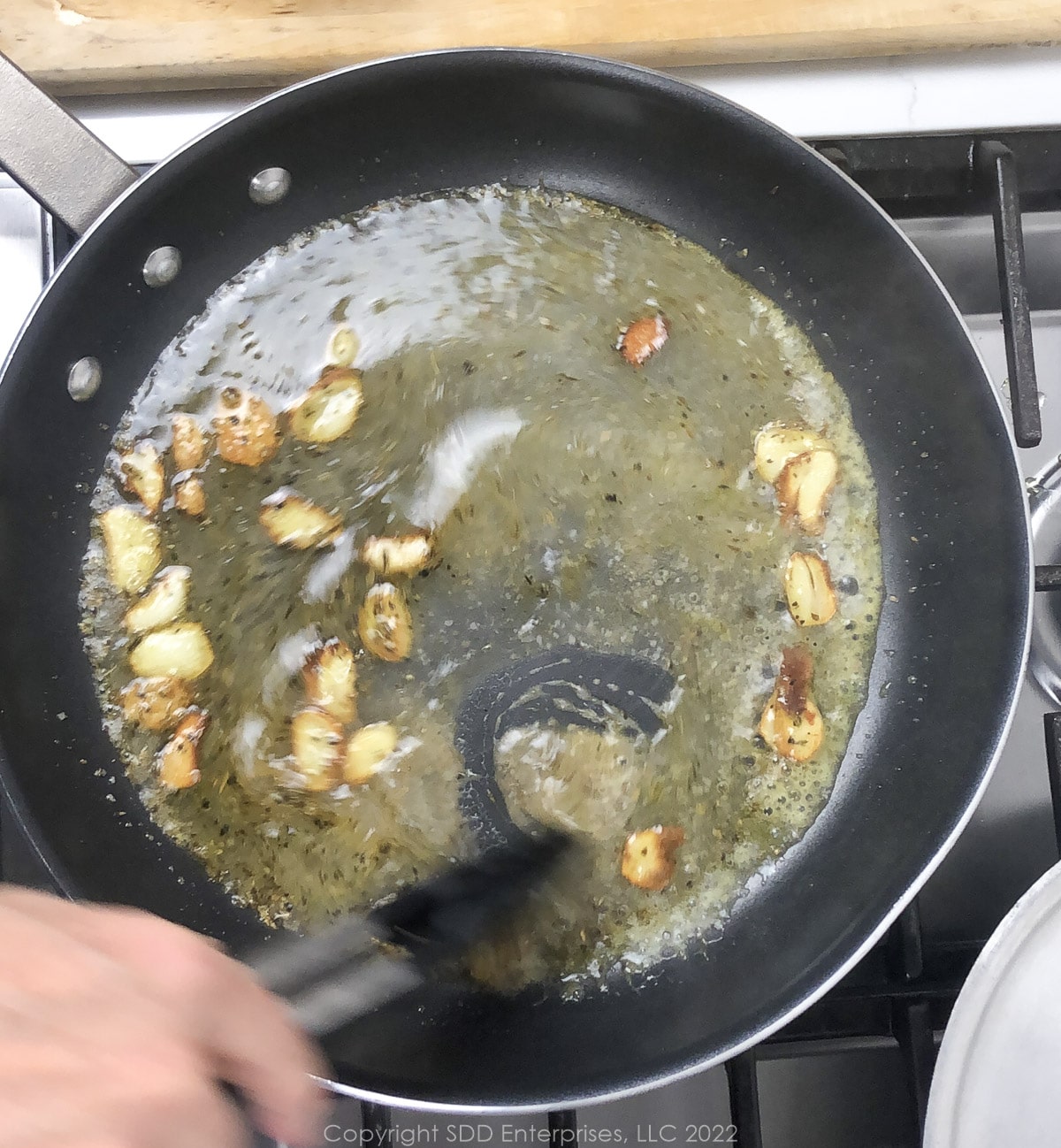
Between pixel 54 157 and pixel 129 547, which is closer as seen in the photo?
pixel 54 157

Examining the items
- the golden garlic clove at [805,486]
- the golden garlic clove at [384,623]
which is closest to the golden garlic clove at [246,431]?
the golden garlic clove at [384,623]

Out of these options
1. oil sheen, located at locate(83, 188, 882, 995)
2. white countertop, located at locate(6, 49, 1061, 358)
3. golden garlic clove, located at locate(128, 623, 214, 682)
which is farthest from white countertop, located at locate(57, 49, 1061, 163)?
golden garlic clove, located at locate(128, 623, 214, 682)

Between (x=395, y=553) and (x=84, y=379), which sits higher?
(x=84, y=379)

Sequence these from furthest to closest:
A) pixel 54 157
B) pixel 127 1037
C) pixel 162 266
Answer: pixel 162 266, pixel 54 157, pixel 127 1037

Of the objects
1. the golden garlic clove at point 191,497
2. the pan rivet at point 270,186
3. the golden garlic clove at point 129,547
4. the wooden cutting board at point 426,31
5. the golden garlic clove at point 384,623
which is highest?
the wooden cutting board at point 426,31

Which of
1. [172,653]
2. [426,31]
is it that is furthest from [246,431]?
[426,31]

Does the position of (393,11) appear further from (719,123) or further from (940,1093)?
(940,1093)

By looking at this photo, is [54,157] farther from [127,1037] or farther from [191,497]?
[127,1037]

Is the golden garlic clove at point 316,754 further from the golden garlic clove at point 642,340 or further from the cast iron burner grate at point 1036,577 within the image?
the golden garlic clove at point 642,340
